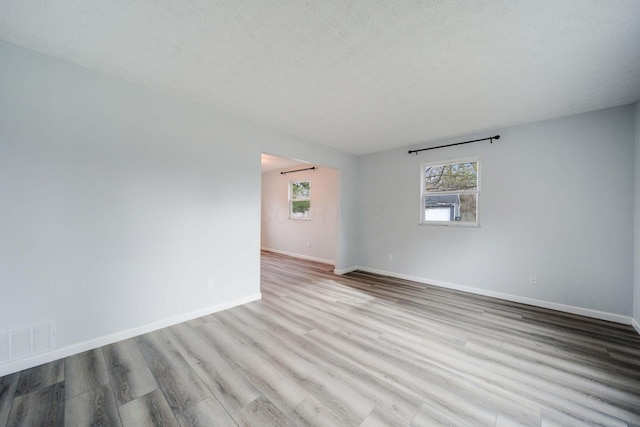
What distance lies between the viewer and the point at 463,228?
3955mm

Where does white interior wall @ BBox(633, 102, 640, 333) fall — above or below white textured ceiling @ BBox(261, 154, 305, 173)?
A: below

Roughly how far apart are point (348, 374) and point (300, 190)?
5320mm

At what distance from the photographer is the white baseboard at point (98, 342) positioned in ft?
6.15

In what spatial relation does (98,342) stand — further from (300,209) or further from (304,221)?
(300,209)

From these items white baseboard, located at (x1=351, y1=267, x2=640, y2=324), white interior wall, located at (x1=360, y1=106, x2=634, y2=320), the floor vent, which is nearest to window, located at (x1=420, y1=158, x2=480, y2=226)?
white interior wall, located at (x1=360, y1=106, x2=634, y2=320)

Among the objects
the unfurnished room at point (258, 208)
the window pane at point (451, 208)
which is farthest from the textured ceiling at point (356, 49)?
the window pane at point (451, 208)

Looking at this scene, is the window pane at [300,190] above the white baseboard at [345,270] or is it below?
above

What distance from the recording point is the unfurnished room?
159 centimetres

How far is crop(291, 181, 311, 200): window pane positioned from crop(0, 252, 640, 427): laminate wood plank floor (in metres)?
4.00

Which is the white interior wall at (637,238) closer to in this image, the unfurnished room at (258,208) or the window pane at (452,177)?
the unfurnished room at (258,208)

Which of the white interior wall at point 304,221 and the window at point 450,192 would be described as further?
the white interior wall at point 304,221

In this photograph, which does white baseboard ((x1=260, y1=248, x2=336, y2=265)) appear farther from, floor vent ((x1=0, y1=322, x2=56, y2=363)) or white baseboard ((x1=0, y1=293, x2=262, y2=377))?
floor vent ((x1=0, y1=322, x2=56, y2=363))

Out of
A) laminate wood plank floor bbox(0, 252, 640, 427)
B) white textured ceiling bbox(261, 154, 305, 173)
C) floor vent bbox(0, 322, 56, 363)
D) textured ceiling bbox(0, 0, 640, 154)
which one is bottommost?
laminate wood plank floor bbox(0, 252, 640, 427)

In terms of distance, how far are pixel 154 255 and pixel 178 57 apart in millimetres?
1901
